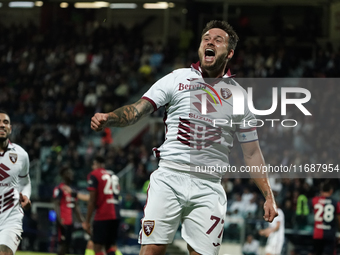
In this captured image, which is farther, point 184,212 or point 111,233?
point 111,233

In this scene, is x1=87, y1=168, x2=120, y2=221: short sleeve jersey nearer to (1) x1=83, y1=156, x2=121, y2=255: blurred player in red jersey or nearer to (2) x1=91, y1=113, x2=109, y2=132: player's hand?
(1) x1=83, y1=156, x2=121, y2=255: blurred player in red jersey

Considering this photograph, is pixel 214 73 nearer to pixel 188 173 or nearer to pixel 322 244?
pixel 188 173

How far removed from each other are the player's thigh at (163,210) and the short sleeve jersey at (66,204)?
7407mm

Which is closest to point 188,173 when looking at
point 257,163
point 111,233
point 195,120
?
point 195,120

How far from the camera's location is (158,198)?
4309 mm

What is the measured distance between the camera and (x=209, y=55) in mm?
4664

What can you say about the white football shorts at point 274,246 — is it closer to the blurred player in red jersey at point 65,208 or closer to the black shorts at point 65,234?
the blurred player in red jersey at point 65,208

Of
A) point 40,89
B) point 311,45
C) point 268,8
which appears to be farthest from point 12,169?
point 268,8

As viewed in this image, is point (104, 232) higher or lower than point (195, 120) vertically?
lower

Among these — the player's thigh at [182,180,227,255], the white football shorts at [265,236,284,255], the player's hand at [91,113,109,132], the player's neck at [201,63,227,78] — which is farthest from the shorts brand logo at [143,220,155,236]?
the white football shorts at [265,236,284,255]

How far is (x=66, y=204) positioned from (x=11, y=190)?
5.04 metres

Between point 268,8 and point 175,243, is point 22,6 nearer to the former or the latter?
point 268,8

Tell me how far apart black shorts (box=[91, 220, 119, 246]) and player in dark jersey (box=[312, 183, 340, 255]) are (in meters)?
4.09

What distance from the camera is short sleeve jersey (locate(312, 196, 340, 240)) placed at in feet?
35.9
